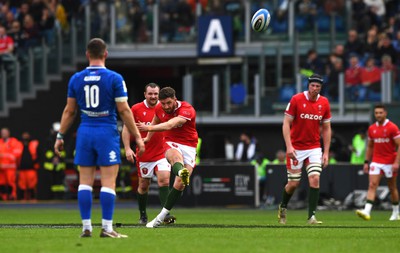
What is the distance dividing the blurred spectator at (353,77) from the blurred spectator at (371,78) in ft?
0.47

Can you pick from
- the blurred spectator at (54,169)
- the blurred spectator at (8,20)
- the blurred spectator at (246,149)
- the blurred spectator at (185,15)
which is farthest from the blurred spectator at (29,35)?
the blurred spectator at (246,149)

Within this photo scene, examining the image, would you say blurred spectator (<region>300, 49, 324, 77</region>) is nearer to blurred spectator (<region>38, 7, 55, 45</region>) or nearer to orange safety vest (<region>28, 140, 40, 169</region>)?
orange safety vest (<region>28, 140, 40, 169</region>)

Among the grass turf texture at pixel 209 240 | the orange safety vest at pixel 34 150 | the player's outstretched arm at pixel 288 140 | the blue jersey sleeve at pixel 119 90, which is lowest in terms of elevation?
the orange safety vest at pixel 34 150

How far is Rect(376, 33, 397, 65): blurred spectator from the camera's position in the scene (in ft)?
108

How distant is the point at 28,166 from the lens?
3597cm

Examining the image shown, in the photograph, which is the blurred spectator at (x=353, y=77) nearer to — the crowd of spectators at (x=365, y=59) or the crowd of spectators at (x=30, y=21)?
the crowd of spectators at (x=365, y=59)

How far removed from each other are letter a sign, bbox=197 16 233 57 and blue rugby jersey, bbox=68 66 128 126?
75.8 ft

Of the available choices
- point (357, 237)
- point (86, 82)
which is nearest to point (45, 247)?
point (86, 82)

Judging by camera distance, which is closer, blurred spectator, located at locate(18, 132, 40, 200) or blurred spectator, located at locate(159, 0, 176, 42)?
blurred spectator, located at locate(18, 132, 40, 200)

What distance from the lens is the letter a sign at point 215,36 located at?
37.0 metres

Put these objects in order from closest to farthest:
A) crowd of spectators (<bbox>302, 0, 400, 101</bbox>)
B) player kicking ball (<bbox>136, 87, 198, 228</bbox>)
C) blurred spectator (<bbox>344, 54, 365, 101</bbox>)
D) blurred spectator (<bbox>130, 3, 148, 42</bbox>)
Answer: player kicking ball (<bbox>136, 87, 198, 228</bbox>)
crowd of spectators (<bbox>302, 0, 400, 101</bbox>)
blurred spectator (<bbox>344, 54, 365, 101</bbox>)
blurred spectator (<bbox>130, 3, 148, 42</bbox>)

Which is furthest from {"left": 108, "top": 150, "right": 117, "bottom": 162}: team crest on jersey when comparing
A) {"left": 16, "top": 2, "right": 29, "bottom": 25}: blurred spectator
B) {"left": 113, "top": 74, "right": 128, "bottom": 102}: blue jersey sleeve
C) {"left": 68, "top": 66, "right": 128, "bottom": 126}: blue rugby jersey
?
{"left": 16, "top": 2, "right": 29, "bottom": 25}: blurred spectator

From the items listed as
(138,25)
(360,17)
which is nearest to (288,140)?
(360,17)

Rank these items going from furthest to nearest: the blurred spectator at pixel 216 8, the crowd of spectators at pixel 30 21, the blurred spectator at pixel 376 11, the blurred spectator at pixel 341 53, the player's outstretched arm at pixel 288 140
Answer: the crowd of spectators at pixel 30 21
the blurred spectator at pixel 216 8
the blurred spectator at pixel 376 11
the blurred spectator at pixel 341 53
the player's outstretched arm at pixel 288 140
